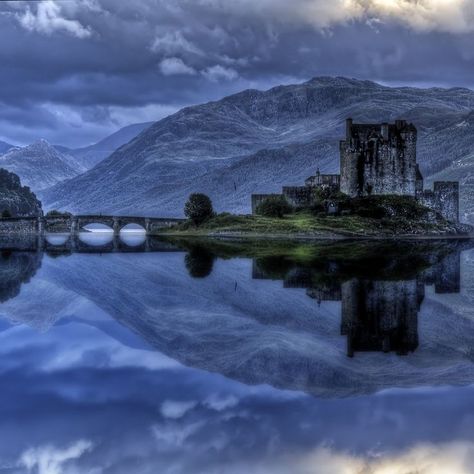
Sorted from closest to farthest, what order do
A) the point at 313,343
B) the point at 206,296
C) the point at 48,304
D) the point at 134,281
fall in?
the point at 313,343 < the point at 48,304 < the point at 206,296 < the point at 134,281

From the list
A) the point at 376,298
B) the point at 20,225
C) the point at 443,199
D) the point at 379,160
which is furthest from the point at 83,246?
the point at 20,225

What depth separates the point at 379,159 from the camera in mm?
102500

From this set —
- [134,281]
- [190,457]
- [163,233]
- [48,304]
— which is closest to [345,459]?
[190,457]

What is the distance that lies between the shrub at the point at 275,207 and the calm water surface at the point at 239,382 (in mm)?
78410

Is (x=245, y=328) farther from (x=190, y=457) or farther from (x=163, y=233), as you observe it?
(x=163, y=233)

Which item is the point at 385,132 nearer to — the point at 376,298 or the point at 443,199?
the point at 443,199

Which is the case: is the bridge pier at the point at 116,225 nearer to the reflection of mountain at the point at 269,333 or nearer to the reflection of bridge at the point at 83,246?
the reflection of bridge at the point at 83,246

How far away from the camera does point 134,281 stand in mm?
36656

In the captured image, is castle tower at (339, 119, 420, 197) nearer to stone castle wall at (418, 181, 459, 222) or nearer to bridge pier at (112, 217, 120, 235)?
stone castle wall at (418, 181, 459, 222)

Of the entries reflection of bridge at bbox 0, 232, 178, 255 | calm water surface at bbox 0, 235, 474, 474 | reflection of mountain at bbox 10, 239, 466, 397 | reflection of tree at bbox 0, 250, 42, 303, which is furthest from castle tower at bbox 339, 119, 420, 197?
calm water surface at bbox 0, 235, 474, 474

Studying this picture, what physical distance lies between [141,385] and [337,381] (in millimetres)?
3571

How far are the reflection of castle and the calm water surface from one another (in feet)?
0.36

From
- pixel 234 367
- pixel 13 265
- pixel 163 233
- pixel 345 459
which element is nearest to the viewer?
pixel 345 459

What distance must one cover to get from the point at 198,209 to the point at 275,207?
11850 mm
